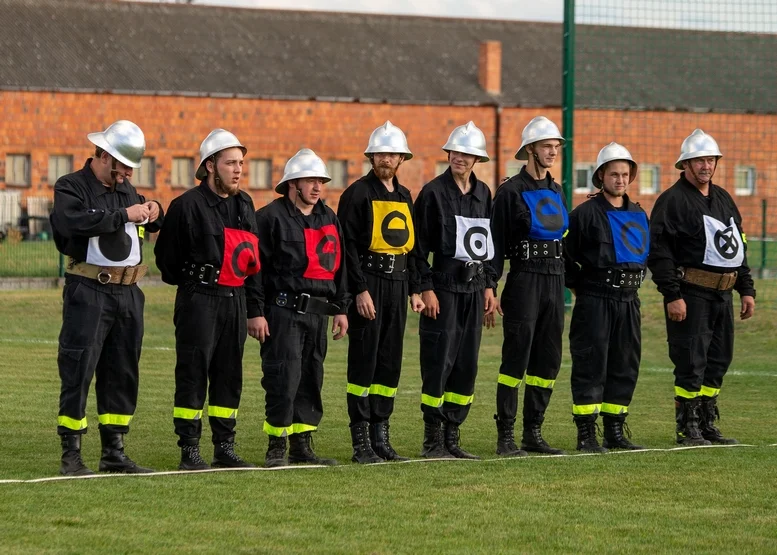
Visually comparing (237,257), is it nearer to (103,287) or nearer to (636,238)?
(103,287)

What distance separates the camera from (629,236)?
36.1 feet

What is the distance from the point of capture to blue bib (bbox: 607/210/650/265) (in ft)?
35.9

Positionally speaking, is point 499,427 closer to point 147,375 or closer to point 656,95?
point 147,375

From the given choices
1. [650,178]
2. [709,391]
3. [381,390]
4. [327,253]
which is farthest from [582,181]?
[327,253]

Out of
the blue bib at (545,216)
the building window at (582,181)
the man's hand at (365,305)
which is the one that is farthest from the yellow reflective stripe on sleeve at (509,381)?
the building window at (582,181)

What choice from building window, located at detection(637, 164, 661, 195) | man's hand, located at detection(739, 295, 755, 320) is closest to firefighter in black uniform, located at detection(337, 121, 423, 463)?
man's hand, located at detection(739, 295, 755, 320)

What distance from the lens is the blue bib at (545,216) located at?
10.6m

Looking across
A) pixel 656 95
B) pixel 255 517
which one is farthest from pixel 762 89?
pixel 255 517

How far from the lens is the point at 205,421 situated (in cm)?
1251

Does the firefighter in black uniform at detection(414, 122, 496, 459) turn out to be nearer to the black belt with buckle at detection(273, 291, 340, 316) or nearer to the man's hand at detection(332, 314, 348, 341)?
the man's hand at detection(332, 314, 348, 341)

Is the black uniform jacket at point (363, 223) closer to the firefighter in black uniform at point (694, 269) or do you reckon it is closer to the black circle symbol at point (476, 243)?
the black circle symbol at point (476, 243)

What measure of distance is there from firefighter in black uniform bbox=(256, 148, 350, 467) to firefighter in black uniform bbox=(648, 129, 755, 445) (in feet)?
9.01

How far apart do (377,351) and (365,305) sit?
454 millimetres

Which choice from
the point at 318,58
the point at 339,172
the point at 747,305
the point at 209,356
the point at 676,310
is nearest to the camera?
the point at 209,356
